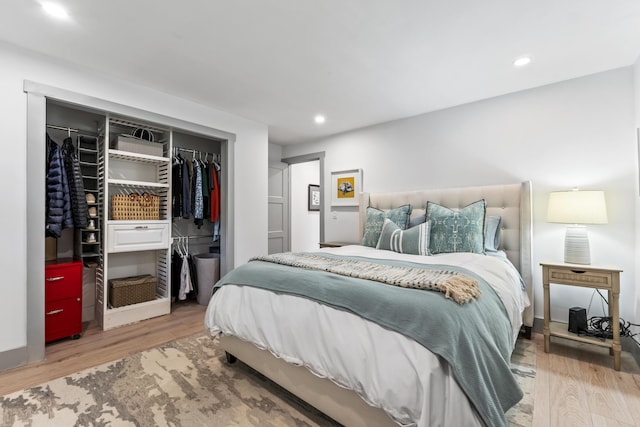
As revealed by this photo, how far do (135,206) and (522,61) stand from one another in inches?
152

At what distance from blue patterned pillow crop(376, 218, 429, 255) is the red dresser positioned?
2.86 meters

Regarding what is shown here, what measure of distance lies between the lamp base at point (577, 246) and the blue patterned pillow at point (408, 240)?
3.60 ft

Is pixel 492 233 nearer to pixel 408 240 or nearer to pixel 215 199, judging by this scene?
pixel 408 240

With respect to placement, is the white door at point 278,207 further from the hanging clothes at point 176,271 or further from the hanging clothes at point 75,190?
the hanging clothes at point 75,190

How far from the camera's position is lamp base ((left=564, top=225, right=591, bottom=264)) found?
237 cm

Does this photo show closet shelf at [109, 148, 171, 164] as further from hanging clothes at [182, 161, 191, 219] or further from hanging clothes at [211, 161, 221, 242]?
hanging clothes at [211, 161, 221, 242]

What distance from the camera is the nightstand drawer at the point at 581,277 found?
2.19 metres

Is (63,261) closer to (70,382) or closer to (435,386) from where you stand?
(70,382)

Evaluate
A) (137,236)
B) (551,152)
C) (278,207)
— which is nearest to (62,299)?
(137,236)

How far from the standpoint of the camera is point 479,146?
3.21 meters

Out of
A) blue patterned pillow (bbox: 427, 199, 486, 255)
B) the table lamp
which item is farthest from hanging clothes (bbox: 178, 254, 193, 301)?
the table lamp

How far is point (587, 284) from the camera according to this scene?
2.26 metres

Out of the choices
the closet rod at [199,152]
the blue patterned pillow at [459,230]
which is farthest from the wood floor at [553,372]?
the closet rod at [199,152]

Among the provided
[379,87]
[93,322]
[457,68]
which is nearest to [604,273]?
[457,68]
